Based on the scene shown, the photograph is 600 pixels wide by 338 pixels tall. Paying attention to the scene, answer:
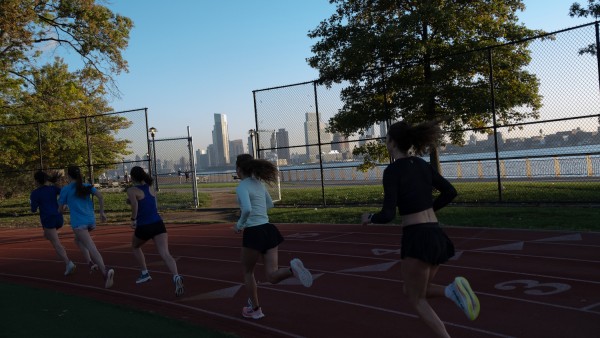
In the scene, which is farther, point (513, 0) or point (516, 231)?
point (513, 0)

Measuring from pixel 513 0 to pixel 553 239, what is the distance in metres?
12.2

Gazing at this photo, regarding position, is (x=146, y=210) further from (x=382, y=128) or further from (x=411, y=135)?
(x=382, y=128)

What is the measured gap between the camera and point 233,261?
9844 mm

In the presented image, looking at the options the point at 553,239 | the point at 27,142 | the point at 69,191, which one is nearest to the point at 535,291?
the point at 553,239

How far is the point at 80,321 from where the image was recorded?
6.28 m

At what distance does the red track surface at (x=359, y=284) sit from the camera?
18.4 ft

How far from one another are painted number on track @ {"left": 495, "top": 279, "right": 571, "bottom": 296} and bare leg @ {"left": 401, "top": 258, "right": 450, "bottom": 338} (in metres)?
2.92

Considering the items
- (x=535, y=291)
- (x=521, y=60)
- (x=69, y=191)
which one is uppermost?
(x=521, y=60)

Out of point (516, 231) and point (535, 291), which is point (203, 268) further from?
point (516, 231)

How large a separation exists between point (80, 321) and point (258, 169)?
2742 mm

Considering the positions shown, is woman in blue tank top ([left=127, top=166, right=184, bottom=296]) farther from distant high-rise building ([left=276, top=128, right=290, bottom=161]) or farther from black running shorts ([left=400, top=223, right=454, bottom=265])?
distant high-rise building ([left=276, top=128, right=290, bottom=161])

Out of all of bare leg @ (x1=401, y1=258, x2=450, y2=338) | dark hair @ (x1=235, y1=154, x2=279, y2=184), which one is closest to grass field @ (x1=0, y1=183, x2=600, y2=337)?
dark hair @ (x1=235, y1=154, x2=279, y2=184)

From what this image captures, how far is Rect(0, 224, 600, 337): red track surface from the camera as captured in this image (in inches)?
221

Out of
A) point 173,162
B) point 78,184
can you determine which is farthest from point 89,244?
point 173,162
